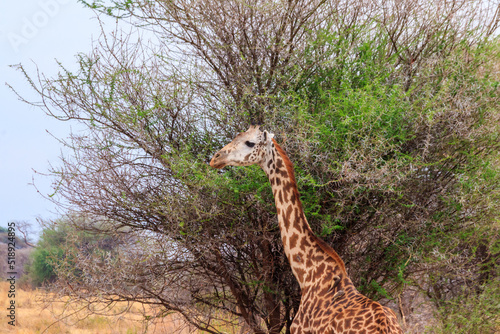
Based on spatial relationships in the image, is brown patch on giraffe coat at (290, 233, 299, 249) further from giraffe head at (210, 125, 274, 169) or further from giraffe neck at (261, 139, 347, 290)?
giraffe head at (210, 125, 274, 169)

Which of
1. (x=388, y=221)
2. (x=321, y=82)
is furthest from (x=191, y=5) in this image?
(x=388, y=221)

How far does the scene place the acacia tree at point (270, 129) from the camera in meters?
5.54

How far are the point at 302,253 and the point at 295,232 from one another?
0.59 ft

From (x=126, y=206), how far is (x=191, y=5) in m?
2.46

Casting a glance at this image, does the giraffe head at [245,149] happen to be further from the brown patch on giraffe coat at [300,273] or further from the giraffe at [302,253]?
the brown patch on giraffe coat at [300,273]

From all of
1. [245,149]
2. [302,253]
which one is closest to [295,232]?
[302,253]

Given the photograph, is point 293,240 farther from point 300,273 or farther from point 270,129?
point 270,129

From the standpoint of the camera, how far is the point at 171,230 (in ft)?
19.4

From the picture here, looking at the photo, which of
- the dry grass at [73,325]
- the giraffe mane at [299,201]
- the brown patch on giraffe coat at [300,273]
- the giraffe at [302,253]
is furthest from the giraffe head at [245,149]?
the dry grass at [73,325]

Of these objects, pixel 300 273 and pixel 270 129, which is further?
A: pixel 270 129

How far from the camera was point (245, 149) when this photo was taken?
14.1 feet

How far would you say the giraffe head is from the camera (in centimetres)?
422

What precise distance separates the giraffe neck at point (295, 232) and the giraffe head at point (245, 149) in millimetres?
77

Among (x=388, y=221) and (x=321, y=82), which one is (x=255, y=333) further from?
(x=321, y=82)
